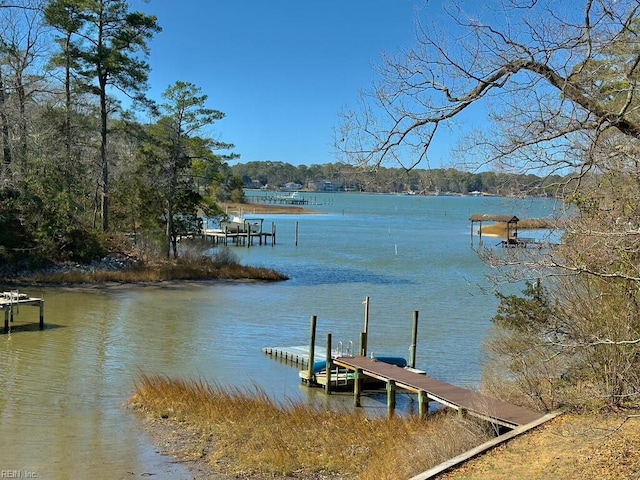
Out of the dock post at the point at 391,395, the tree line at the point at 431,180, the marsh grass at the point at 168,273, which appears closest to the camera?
the tree line at the point at 431,180

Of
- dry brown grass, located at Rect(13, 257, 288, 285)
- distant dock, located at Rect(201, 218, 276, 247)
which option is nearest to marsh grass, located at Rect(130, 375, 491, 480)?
dry brown grass, located at Rect(13, 257, 288, 285)

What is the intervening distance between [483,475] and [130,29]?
3151 centimetres

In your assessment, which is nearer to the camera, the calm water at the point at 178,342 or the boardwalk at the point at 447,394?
the boardwalk at the point at 447,394

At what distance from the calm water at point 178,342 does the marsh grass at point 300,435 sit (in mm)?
803

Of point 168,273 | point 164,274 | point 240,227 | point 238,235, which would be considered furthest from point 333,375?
point 240,227

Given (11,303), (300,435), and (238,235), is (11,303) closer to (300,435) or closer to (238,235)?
(300,435)

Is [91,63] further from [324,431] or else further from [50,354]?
[324,431]

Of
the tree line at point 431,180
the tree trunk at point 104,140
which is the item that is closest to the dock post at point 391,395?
the tree line at point 431,180

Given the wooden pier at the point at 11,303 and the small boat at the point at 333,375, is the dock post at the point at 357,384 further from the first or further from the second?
the wooden pier at the point at 11,303

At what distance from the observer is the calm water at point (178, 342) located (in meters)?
10.5

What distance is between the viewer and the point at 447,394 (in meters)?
12.0

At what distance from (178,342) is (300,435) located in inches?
396

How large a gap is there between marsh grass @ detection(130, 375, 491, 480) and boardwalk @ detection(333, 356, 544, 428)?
29 centimetres

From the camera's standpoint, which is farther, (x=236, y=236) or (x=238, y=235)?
(x=236, y=236)
